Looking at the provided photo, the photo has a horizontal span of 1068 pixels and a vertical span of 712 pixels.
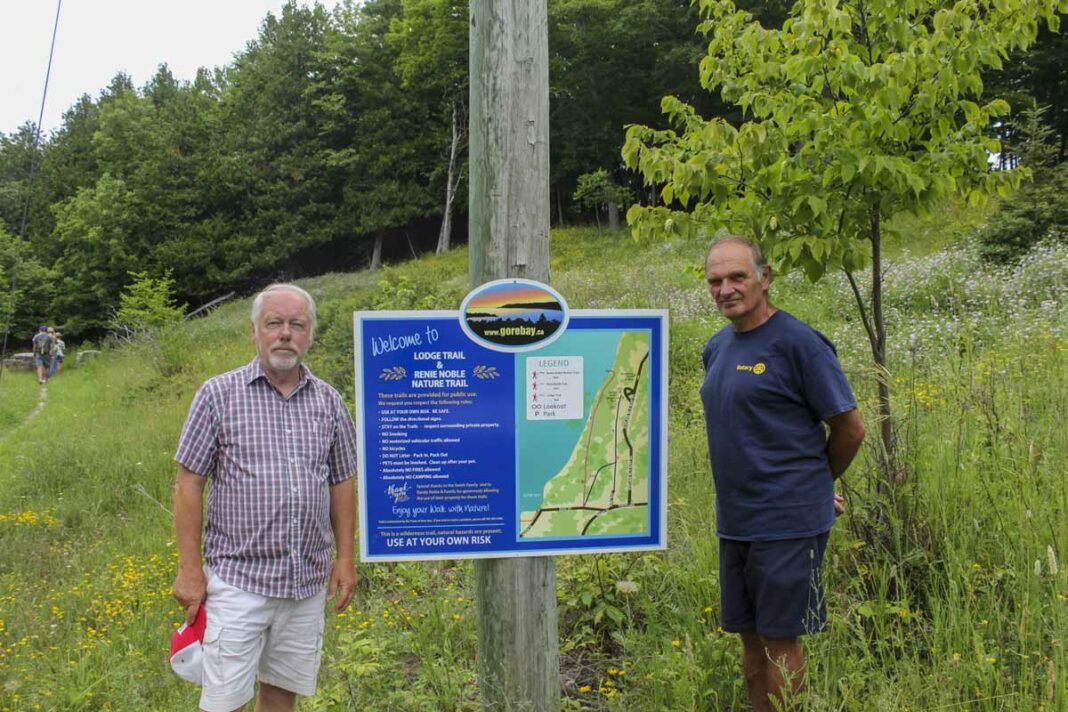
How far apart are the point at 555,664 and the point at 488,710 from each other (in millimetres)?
313

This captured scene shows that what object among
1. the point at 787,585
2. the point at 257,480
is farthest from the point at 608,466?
the point at 257,480

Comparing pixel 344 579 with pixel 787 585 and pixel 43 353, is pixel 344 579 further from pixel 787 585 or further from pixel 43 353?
pixel 43 353

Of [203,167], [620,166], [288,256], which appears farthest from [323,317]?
[203,167]

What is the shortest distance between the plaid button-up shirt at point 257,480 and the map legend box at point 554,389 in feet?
2.84

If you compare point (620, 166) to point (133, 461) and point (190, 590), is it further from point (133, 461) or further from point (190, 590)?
point (190, 590)

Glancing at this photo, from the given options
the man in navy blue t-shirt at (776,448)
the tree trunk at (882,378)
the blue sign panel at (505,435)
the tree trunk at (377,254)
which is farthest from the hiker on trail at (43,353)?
the man in navy blue t-shirt at (776,448)

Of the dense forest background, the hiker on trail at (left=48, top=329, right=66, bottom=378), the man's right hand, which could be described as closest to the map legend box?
the man's right hand

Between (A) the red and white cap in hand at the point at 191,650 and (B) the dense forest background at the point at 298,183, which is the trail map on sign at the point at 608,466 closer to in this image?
(A) the red and white cap in hand at the point at 191,650

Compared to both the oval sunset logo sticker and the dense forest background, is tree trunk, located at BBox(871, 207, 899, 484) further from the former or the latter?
the dense forest background

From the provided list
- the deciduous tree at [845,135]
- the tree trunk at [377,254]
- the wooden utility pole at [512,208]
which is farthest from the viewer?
the tree trunk at [377,254]

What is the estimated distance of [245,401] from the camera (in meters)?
2.88

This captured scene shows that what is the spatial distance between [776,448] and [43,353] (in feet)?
88.1

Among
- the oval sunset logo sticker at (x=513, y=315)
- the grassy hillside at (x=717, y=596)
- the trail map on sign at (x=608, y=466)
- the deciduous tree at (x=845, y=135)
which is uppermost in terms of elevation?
the deciduous tree at (x=845, y=135)

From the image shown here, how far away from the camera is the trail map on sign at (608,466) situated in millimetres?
2918
